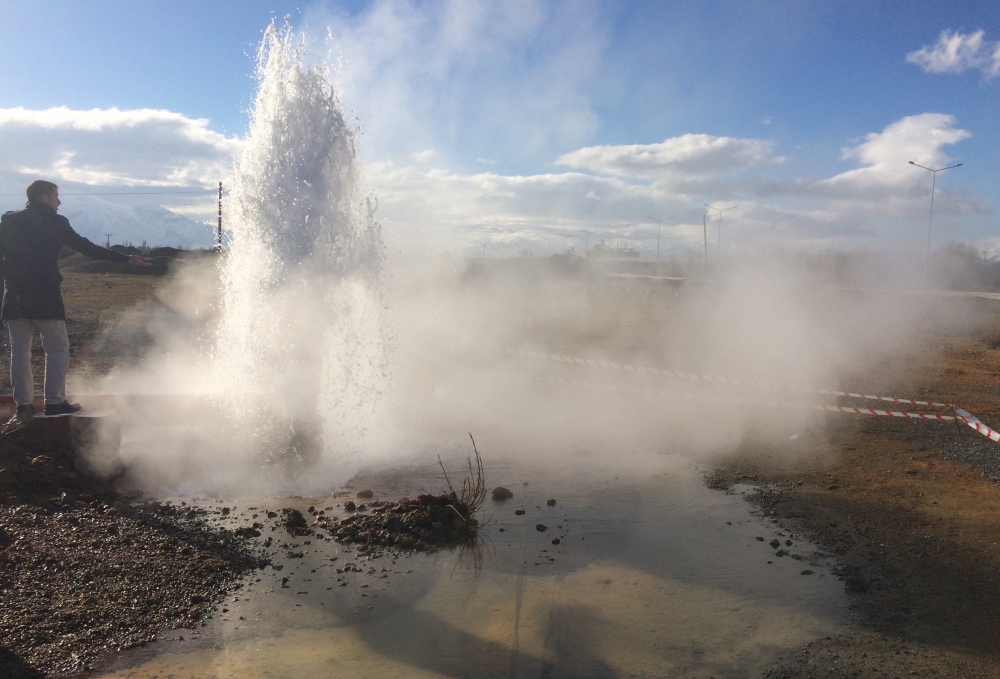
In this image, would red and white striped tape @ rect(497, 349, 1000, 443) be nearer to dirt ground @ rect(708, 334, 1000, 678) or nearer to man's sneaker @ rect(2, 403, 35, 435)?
dirt ground @ rect(708, 334, 1000, 678)

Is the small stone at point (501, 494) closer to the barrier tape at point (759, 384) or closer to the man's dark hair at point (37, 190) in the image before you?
the man's dark hair at point (37, 190)

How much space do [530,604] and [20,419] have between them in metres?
4.83

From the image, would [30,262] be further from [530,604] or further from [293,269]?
[530,604]

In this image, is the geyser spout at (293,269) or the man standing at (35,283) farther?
the geyser spout at (293,269)

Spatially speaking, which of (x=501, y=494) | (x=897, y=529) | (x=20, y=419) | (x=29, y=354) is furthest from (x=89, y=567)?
(x=897, y=529)

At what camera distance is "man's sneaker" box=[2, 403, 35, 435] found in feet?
19.4

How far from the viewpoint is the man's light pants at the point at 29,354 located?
19.7ft

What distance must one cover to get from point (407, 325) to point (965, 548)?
42.7 feet

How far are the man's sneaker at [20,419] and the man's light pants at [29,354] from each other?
6 cm

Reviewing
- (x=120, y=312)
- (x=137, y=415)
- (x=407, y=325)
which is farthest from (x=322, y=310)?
(x=120, y=312)

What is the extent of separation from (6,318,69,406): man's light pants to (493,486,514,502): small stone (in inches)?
161

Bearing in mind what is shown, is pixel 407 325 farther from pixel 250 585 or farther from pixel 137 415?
pixel 250 585

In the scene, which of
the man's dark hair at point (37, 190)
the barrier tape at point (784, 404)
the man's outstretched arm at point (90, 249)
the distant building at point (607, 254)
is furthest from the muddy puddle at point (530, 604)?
the distant building at point (607, 254)

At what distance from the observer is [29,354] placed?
608cm
